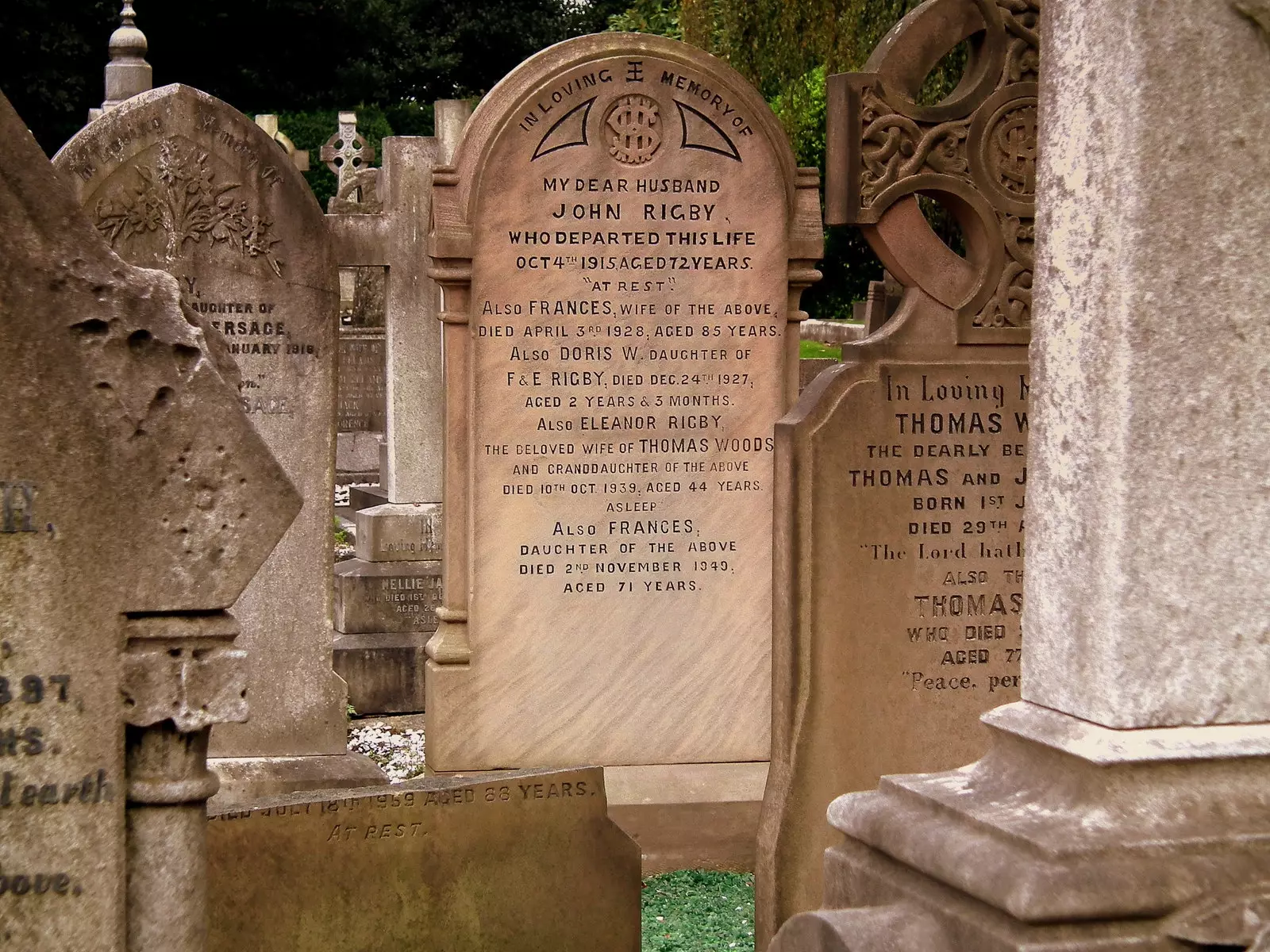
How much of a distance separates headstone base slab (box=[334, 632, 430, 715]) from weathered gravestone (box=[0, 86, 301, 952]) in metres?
5.74

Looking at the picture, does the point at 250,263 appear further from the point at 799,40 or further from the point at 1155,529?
the point at 799,40

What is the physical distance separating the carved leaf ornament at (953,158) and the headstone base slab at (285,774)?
10.2 feet

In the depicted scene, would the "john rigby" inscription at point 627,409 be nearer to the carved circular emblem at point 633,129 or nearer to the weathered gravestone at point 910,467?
the carved circular emblem at point 633,129

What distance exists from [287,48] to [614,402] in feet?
107

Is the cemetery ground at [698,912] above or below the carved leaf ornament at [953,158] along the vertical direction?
below

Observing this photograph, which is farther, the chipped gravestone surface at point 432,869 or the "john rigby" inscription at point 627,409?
the "john rigby" inscription at point 627,409

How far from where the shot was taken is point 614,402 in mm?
6113

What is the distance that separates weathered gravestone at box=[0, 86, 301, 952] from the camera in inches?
116

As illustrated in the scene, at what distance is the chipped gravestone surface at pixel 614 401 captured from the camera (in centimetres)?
600

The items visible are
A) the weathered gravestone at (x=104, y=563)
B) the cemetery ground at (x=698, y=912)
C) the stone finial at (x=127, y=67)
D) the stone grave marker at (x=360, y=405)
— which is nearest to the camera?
the weathered gravestone at (x=104, y=563)

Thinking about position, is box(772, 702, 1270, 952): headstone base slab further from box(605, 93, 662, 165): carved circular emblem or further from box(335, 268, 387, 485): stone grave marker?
box(335, 268, 387, 485): stone grave marker

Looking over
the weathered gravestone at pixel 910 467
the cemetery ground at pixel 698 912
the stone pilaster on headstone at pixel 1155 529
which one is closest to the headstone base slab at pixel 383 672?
the cemetery ground at pixel 698 912

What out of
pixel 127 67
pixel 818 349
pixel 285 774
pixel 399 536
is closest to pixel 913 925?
pixel 285 774

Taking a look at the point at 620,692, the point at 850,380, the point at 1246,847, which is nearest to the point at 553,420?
the point at 620,692
